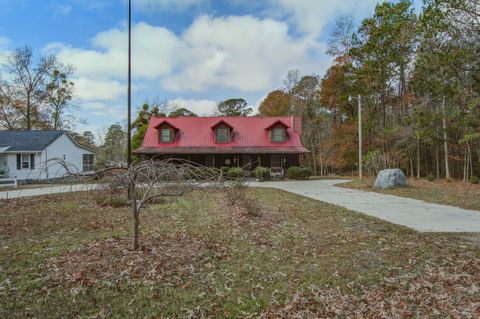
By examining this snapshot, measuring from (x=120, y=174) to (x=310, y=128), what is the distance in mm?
30883

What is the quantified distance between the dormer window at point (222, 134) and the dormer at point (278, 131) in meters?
3.37

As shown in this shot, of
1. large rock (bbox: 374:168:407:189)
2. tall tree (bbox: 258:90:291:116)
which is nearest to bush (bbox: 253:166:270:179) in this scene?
large rock (bbox: 374:168:407:189)

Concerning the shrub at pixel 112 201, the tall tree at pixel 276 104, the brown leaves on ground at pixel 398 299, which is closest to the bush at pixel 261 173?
the tall tree at pixel 276 104

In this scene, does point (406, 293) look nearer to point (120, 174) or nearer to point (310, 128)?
point (120, 174)

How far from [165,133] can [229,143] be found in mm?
5508

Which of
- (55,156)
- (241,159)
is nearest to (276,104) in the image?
(241,159)

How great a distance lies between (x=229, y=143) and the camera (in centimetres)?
2664

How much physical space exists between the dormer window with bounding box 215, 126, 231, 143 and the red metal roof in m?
0.40

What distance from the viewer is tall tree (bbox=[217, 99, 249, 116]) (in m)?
45.4

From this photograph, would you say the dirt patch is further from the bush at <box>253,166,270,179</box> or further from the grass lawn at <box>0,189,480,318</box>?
the bush at <box>253,166,270,179</box>

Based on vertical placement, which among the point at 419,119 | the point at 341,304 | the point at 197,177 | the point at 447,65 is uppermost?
the point at 447,65

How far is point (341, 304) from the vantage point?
359cm

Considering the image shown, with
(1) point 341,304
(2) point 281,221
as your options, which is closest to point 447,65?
(2) point 281,221

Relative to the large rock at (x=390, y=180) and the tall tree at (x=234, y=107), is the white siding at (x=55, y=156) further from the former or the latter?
the tall tree at (x=234, y=107)
